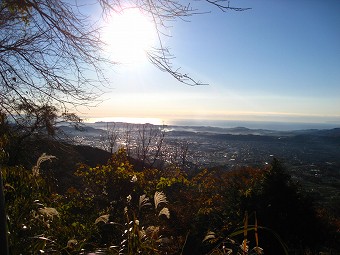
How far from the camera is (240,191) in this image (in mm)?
9133

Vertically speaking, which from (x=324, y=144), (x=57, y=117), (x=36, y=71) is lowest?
(x=324, y=144)

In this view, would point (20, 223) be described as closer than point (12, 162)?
Yes

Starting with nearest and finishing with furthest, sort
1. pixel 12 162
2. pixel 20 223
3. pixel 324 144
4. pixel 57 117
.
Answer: pixel 20 223, pixel 57 117, pixel 12 162, pixel 324 144

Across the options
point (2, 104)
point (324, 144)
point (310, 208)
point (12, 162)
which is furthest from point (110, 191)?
point (324, 144)

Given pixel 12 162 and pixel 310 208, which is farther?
pixel 310 208

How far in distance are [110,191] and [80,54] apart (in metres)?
5.51

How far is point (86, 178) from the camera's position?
888 centimetres

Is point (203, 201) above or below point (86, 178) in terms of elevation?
below

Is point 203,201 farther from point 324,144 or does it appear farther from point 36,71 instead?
point 324,144

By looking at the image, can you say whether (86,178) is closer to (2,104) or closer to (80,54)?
(2,104)

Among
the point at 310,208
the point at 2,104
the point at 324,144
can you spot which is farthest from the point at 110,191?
the point at 324,144

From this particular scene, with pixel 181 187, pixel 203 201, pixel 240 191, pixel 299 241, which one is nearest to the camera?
pixel 299 241

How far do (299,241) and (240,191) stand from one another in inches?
80.4

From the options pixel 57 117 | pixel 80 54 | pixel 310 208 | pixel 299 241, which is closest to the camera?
pixel 80 54
